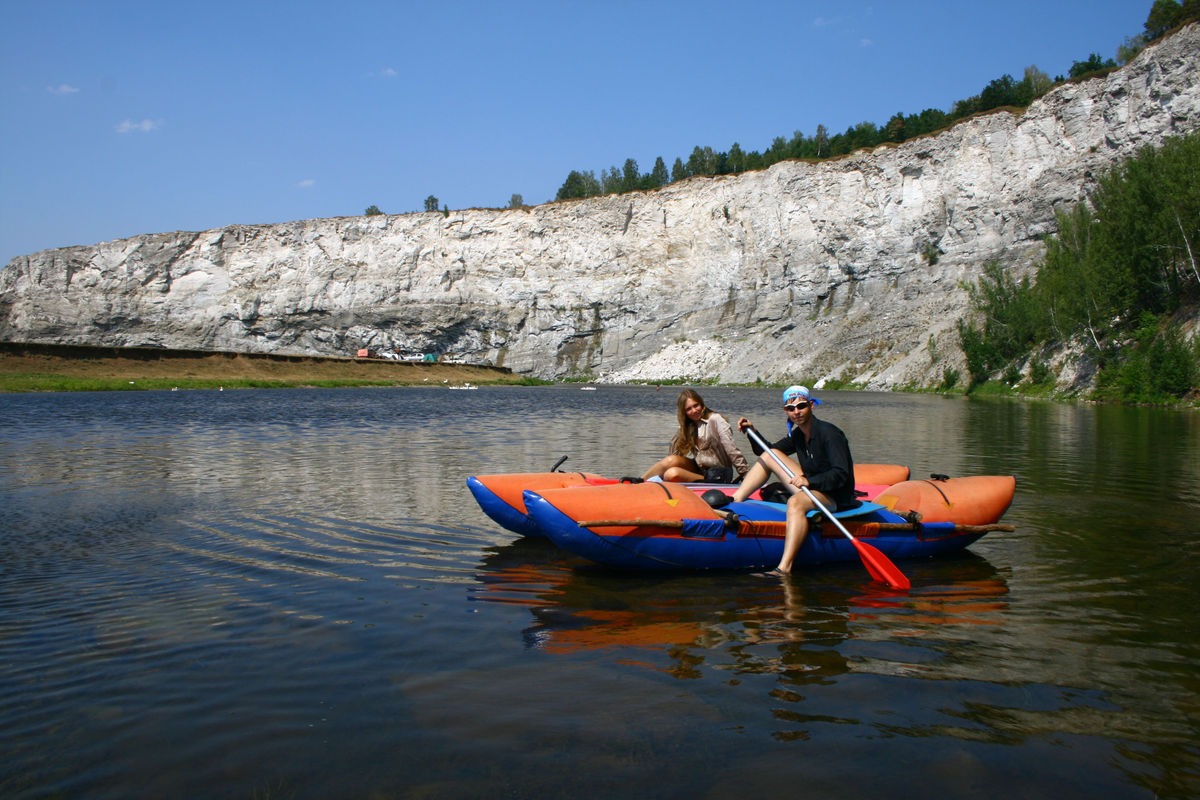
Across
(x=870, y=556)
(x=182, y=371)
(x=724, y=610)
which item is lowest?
(x=724, y=610)

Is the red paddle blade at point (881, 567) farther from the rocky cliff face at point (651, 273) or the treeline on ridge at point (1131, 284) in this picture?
the rocky cliff face at point (651, 273)

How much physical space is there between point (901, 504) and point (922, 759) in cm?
461

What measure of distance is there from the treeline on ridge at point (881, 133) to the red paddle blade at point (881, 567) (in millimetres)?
51370

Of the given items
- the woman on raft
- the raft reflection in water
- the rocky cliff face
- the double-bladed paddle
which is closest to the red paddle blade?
the double-bladed paddle

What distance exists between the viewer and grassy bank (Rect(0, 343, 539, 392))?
4025 cm

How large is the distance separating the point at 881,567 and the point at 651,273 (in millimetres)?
62944

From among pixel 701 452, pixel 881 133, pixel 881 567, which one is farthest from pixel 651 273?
pixel 881 567

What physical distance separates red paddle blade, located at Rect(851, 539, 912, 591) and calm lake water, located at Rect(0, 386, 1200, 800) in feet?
0.68

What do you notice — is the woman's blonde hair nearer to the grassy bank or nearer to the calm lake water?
the calm lake water

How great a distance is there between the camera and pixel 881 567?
Answer: 658 cm

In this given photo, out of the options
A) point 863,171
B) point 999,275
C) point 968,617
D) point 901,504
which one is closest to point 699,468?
point 901,504

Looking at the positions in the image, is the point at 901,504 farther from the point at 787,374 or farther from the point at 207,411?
the point at 787,374

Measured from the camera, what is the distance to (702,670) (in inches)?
174

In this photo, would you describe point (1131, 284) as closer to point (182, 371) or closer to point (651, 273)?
point (651, 273)
